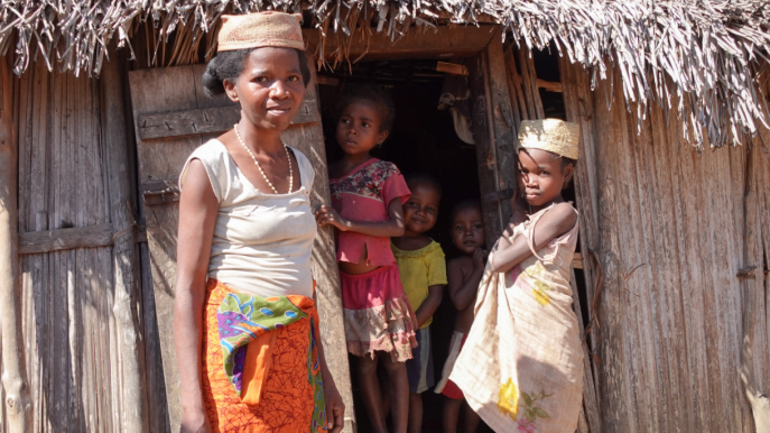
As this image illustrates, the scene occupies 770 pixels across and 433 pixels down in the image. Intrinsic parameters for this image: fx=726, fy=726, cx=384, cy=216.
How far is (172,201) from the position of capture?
3.15 metres

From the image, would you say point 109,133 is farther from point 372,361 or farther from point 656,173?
point 656,173

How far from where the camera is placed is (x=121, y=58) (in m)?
3.44

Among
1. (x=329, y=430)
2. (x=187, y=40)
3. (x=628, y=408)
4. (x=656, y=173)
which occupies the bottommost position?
(x=628, y=408)

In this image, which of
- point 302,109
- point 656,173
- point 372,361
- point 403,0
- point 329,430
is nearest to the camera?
point 329,430

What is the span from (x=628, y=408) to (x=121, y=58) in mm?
3042

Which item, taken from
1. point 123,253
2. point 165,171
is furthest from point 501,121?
point 123,253

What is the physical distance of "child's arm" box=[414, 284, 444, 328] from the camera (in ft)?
12.7

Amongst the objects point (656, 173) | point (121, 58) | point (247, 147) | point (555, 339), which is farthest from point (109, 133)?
point (656, 173)

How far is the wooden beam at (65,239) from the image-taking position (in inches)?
129

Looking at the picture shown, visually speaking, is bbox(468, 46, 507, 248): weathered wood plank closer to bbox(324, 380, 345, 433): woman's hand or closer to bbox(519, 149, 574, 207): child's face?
bbox(519, 149, 574, 207): child's face

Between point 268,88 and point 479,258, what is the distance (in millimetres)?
2051

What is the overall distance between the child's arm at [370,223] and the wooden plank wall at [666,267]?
972 millimetres

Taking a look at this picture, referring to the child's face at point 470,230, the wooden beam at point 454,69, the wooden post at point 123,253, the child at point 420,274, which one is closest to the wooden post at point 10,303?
the wooden post at point 123,253

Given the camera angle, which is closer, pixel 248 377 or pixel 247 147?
pixel 248 377
